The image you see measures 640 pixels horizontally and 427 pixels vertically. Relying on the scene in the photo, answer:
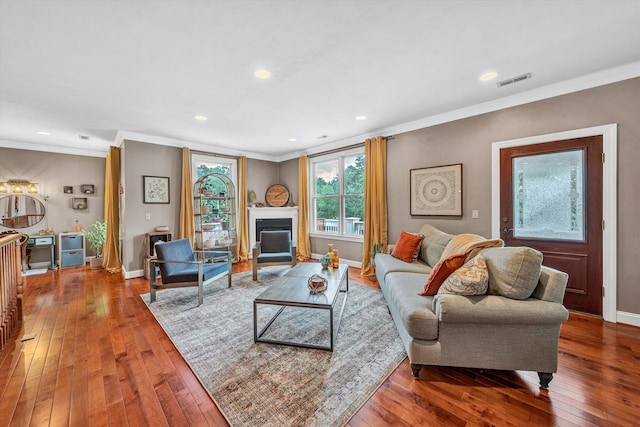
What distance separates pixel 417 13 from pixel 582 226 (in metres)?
2.91

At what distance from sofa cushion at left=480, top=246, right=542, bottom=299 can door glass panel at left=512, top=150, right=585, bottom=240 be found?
1.74 meters

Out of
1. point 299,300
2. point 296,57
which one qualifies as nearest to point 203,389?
point 299,300

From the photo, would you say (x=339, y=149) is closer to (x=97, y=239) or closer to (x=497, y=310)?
(x=497, y=310)

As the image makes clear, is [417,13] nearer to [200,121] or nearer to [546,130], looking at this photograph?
[546,130]

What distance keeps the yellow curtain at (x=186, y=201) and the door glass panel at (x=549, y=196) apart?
5411mm

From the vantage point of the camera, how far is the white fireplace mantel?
605 centimetres

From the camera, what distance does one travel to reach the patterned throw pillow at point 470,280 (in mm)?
1818

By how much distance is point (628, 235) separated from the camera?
262 cm

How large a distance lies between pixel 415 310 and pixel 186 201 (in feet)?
15.6

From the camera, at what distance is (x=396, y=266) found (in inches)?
127

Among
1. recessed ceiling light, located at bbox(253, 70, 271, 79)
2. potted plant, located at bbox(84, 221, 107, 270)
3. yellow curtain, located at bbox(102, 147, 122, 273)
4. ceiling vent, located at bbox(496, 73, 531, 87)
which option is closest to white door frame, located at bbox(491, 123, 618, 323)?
ceiling vent, located at bbox(496, 73, 531, 87)

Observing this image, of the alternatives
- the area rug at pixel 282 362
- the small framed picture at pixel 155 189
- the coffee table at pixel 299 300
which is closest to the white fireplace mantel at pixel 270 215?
the small framed picture at pixel 155 189

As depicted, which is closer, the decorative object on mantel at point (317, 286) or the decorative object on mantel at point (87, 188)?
the decorative object on mantel at point (317, 286)

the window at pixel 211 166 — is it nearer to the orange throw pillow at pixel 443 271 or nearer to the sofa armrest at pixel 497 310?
the orange throw pillow at pixel 443 271
